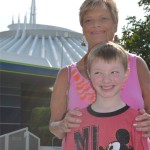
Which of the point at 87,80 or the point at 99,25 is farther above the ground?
the point at 99,25

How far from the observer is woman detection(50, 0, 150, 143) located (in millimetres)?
2484

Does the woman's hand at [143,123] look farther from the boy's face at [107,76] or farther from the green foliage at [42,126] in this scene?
the green foliage at [42,126]

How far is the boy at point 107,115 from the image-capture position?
2137 mm

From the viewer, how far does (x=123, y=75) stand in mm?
2238

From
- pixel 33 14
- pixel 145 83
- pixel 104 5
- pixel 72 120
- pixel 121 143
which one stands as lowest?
pixel 121 143

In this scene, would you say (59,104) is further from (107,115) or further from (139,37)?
(139,37)

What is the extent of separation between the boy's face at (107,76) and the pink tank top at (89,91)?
0.26 meters

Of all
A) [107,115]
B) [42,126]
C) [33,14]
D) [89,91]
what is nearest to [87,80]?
[89,91]

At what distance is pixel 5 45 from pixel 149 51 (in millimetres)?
32989

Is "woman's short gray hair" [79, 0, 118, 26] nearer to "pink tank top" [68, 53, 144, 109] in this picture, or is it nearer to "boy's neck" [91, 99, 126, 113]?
"pink tank top" [68, 53, 144, 109]

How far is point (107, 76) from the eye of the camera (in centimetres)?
218

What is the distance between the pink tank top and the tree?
13.1 meters

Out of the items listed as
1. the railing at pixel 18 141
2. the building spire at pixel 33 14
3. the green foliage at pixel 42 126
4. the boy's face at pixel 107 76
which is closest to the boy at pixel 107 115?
the boy's face at pixel 107 76

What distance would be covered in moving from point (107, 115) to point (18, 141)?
39.7 ft
